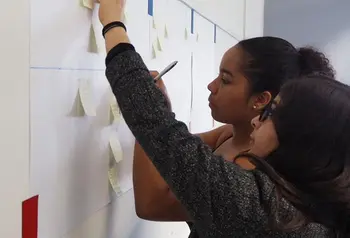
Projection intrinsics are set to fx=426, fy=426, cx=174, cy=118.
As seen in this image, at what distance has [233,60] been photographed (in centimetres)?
113

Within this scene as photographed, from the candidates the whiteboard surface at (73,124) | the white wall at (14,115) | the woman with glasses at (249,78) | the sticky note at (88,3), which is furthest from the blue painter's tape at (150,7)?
the white wall at (14,115)

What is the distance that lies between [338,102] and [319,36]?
337cm

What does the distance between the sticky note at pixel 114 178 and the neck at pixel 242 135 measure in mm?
330

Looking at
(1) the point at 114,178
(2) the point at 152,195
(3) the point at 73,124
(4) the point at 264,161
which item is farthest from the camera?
(1) the point at 114,178

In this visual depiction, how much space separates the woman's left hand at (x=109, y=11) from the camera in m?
0.82

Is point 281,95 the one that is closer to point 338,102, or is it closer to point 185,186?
point 338,102

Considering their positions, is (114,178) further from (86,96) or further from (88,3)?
(88,3)

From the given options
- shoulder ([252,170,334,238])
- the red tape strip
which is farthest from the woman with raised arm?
the red tape strip

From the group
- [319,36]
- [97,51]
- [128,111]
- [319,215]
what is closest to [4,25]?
[128,111]

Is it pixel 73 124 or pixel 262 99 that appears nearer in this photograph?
pixel 73 124

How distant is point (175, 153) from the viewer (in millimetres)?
680

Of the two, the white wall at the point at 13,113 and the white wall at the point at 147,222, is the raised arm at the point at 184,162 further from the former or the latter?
the white wall at the point at 147,222

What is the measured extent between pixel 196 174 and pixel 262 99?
0.48 m

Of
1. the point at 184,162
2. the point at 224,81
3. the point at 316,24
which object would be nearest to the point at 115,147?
the point at 224,81
